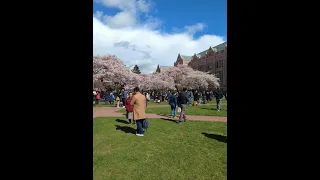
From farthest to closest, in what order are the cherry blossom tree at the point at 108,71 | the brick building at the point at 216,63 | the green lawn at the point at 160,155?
the brick building at the point at 216,63 < the cherry blossom tree at the point at 108,71 < the green lawn at the point at 160,155

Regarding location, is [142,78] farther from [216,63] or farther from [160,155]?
[160,155]

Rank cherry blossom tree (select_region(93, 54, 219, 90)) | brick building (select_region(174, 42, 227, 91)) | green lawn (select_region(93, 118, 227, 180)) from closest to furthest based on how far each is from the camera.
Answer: green lawn (select_region(93, 118, 227, 180)) → cherry blossom tree (select_region(93, 54, 219, 90)) → brick building (select_region(174, 42, 227, 91))

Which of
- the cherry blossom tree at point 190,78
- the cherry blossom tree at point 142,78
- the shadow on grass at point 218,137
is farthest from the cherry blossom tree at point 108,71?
the shadow on grass at point 218,137

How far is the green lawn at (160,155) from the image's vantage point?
15.3ft

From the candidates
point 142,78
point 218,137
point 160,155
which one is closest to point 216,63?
point 142,78

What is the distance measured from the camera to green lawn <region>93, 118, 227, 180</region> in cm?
466

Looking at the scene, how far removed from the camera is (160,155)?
19.6 feet

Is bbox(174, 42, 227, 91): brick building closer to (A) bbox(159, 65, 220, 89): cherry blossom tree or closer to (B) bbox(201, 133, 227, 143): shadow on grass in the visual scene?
(A) bbox(159, 65, 220, 89): cherry blossom tree

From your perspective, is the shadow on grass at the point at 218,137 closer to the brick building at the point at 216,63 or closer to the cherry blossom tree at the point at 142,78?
the cherry blossom tree at the point at 142,78

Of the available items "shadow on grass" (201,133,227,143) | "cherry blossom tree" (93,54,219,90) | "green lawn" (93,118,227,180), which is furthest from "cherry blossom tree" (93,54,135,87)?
"shadow on grass" (201,133,227,143)
